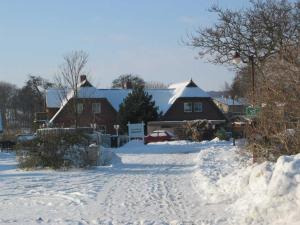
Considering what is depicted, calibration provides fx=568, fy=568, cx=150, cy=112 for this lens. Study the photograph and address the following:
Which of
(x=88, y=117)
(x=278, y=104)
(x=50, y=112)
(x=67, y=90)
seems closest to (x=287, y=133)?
(x=278, y=104)

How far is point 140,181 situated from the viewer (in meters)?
16.2

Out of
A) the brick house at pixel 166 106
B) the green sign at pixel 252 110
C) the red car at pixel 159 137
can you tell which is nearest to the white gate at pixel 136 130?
the red car at pixel 159 137

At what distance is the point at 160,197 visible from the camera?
41.7 feet

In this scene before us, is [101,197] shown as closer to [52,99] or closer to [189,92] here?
[189,92]

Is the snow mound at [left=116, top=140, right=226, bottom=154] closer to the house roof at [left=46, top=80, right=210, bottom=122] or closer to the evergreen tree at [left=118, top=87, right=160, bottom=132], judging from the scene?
the evergreen tree at [left=118, top=87, right=160, bottom=132]

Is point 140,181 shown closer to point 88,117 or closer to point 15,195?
point 15,195

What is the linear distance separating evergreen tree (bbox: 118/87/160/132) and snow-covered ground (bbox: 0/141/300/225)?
4426 cm

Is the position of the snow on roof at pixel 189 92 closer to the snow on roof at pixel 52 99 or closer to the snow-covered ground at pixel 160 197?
the snow on roof at pixel 52 99

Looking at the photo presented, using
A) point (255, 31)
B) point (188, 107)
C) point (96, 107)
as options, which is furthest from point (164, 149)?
point (188, 107)

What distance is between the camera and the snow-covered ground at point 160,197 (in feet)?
29.5

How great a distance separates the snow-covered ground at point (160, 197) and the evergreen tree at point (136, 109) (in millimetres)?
44260

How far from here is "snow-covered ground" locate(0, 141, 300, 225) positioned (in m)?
8.98

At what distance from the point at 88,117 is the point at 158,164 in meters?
43.3

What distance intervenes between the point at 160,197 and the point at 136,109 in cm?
4983
